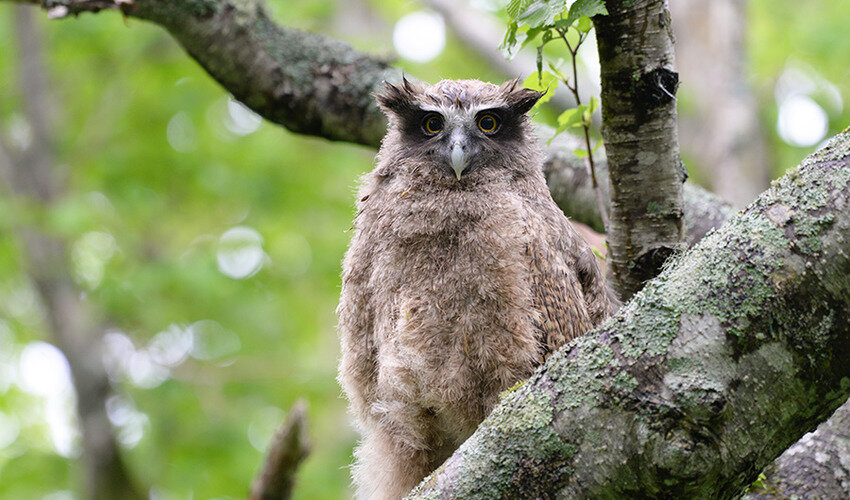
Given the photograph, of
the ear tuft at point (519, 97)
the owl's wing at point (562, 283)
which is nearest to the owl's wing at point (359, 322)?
the owl's wing at point (562, 283)

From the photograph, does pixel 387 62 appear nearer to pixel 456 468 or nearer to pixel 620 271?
pixel 620 271

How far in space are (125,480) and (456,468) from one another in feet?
27.7

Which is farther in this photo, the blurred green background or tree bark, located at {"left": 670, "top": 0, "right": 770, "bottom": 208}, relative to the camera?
the blurred green background

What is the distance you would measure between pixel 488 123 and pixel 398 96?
0.46 meters

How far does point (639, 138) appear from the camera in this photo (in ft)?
9.29

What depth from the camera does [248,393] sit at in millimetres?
10414

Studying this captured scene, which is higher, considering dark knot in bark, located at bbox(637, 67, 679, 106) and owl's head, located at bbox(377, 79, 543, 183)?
dark knot in bark, located at bbox(637, 67, 679, 106)

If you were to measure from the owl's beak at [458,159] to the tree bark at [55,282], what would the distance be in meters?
7.85

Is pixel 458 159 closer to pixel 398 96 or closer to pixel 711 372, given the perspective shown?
pixel 398 96

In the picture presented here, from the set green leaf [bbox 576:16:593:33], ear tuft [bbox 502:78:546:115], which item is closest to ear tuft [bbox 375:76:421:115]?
Answer: ear tuft [bbox 502:78:546:115]

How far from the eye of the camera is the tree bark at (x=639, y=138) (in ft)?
8.52

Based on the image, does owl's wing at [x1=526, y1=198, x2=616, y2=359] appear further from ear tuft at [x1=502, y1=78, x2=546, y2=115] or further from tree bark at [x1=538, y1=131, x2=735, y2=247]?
tree bark at [x1=538, y1=131, x2=735, y2=247]

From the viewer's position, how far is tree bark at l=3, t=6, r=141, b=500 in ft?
31.4

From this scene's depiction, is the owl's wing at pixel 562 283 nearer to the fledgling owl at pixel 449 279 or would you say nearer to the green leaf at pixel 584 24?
the fledgling owl at pixel 449 279
